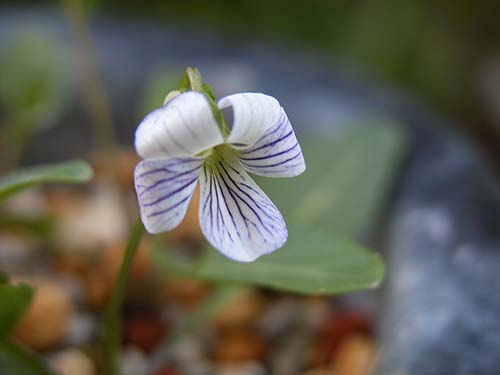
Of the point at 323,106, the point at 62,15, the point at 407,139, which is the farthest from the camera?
the point at 62,15

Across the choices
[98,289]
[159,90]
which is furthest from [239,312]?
[159,90]

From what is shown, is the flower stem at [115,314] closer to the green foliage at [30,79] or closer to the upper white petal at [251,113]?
the upper white petal at [251,113]

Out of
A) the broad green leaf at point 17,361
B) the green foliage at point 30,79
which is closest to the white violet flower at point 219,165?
the broad green leaf at point 17,361

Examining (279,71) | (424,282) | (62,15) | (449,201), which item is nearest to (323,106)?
(279,71)

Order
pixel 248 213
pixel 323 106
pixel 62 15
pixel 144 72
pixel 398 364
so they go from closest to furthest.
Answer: pixel 248 213 < pixel 398 364 < pixel 323 106 < pixel 144 72 < pixel 62 15

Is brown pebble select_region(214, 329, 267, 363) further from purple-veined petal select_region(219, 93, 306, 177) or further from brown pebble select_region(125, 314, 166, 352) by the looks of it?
purple-veined petal select_region(219, 93, 306, 177)

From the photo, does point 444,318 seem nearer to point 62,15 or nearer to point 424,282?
point 424,282

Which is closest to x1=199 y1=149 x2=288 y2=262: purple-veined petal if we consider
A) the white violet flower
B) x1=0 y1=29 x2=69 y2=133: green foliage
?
the white violet flower

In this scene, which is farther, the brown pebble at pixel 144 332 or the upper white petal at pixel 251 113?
the brown pebble at pixel 144 332
